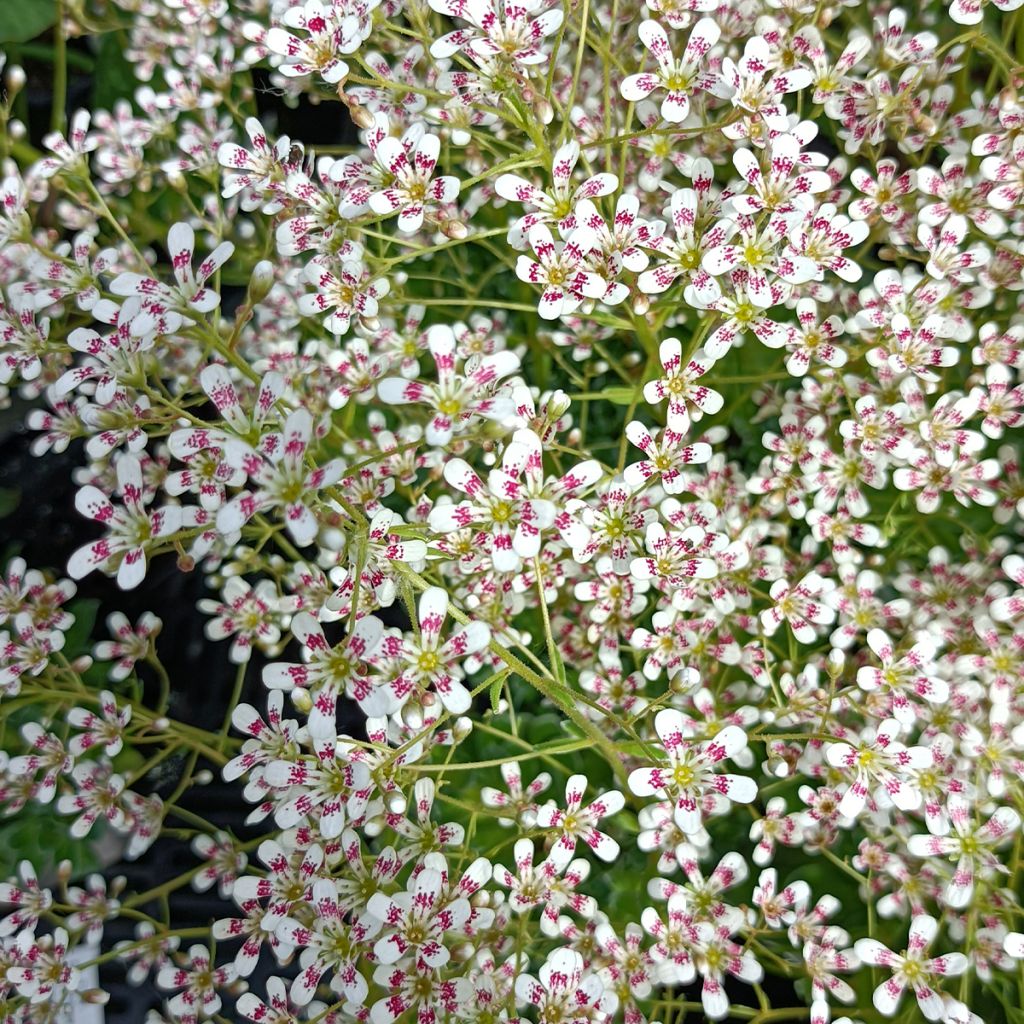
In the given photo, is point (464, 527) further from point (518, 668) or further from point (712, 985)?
point (712, 985)

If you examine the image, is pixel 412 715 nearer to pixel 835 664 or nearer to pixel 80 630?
pixel 835 664

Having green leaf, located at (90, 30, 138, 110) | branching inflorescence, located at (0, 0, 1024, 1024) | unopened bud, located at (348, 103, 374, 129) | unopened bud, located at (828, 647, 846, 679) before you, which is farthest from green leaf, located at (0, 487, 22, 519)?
unopened bud, located at (828, 647, 846, 679)

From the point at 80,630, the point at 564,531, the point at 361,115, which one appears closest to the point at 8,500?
the point at 80,630

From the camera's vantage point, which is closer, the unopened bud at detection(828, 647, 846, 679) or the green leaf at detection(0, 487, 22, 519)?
the unopened bud at detection(828, 647, 846, 679)

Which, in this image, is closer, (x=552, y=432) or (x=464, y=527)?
(x=464, y=527)

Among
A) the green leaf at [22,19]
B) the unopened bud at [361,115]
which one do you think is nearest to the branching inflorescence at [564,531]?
the unopened bud at [361,115]

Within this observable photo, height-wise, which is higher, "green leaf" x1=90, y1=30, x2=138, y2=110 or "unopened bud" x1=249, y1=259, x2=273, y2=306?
"green leaf" x1=90, y1=30, x2=138, y2=110

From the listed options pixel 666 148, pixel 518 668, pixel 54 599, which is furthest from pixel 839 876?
pixel 54 599

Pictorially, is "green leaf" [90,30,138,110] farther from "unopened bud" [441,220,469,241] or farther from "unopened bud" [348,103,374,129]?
"unopened bud" [441,220,469,241]

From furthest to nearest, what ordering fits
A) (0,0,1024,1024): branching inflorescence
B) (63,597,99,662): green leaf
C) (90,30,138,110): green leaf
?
(90,30,138,110): green leaf → (63,597,99,662): green leaf → (0,0,1024,1024): branching inflorescence
